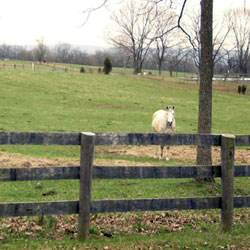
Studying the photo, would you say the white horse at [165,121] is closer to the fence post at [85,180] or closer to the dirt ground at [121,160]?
the dirt ground at [121,160]

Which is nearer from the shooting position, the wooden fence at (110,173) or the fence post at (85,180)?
the wooden fence at (110,173)

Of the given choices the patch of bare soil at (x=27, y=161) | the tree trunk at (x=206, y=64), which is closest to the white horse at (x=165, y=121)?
the patch of bare soil at (x=27, y=161)

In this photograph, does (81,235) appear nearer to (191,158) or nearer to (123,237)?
(123,237)

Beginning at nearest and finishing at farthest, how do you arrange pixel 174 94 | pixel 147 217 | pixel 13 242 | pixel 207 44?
pixel 13 242 < pixel 147 217 < pixel 207 44 < pixel 174 94

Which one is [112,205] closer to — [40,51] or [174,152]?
[174,152]

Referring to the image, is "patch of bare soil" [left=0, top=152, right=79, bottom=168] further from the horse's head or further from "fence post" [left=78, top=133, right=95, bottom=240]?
"fence post" [left=78, top=133, right=95, bottom=240]

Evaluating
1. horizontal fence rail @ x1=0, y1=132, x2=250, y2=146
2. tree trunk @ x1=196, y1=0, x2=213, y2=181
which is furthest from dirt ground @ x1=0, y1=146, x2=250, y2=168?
horizontal fence rail @ x1=0, y1=132, x2=250, y2=146

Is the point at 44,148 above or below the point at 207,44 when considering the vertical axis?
below

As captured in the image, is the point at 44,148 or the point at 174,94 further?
the point at 174,94

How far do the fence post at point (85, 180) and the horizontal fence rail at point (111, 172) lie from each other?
117 millimetres

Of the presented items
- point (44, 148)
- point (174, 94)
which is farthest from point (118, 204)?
point (174, 94)

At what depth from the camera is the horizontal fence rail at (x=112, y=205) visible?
6285mm

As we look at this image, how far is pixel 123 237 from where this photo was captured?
22.4ft

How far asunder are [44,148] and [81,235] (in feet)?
36.8
